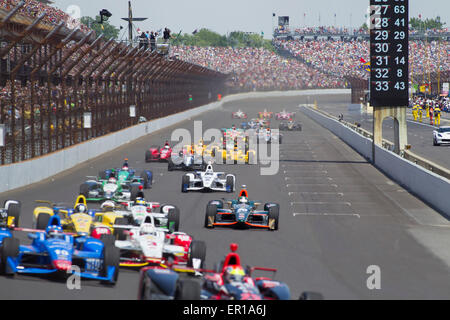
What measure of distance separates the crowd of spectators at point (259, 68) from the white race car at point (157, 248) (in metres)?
138

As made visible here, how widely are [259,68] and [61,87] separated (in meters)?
124

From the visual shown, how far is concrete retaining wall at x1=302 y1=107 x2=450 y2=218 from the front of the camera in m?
25.3

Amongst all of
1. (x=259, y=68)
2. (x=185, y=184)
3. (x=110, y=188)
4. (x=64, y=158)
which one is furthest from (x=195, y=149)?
(x=259, y=68)

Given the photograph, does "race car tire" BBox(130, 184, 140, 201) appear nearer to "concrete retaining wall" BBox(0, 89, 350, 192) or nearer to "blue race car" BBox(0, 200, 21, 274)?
"concrete retaining wall" BBox(0, 89, 350, 192)

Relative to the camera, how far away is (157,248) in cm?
1569

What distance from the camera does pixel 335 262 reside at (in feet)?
56.5

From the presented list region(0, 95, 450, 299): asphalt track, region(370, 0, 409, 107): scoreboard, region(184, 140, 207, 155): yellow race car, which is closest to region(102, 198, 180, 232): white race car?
region(0, 95, 450, 299): asphalt track

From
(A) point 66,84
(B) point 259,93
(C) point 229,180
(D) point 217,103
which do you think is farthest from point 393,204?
(B) point 259,93

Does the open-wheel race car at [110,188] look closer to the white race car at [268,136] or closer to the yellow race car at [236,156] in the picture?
the yellow race car at [236,156]

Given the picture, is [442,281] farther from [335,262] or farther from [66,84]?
[66,84]

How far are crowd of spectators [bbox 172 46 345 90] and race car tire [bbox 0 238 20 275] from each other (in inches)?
5535

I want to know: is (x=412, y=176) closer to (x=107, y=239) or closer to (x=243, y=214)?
(x=243, y=214)

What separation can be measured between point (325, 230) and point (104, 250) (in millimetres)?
8467

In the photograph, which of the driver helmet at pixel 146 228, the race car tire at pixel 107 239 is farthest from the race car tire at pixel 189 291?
the driver helmet at pixel 146 228
